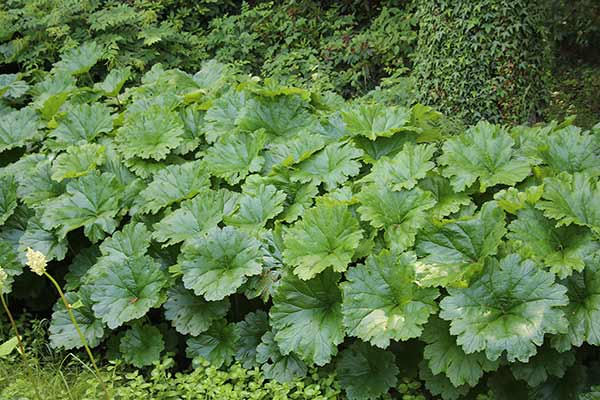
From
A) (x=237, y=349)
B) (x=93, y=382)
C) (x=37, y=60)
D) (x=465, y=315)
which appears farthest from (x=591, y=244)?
(x=37, y=60)

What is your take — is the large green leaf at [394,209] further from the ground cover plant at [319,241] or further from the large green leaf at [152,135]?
the large green leaf at [152,135]

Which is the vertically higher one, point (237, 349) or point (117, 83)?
point (117, 83)

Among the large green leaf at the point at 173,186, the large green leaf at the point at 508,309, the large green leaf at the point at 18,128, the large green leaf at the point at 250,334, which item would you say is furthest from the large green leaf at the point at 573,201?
the large green leaf at the point at 18,128

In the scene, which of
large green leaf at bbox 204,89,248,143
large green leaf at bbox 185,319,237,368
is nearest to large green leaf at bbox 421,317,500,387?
large green leaf at bbox 185,319,237,368

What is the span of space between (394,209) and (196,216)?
3.44 ft

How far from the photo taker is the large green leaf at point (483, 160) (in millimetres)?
3059

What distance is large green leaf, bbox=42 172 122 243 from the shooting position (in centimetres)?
361

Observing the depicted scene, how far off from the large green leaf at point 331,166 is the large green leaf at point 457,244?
640 mm

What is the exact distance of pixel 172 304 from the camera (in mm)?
3260

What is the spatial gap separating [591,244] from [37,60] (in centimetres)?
561

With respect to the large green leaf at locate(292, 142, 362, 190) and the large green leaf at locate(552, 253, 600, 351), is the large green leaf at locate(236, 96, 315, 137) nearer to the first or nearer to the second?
the large green leaf at locate(292, 142, 362, 190)

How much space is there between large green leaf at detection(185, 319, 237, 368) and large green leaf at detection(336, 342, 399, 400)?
0.56 metres

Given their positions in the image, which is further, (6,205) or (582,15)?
(582,15)

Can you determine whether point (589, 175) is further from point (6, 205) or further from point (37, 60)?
point (37, 60)
